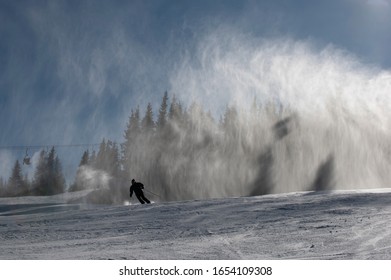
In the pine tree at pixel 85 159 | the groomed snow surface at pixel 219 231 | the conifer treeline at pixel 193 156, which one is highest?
the pine tree at pixel 85 159

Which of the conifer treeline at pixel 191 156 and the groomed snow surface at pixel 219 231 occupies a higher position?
the conifer treeline at pixel 191 156

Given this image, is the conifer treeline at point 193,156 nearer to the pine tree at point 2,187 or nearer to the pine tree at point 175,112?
the pine tree at point 175,112

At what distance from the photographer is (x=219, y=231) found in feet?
38.5

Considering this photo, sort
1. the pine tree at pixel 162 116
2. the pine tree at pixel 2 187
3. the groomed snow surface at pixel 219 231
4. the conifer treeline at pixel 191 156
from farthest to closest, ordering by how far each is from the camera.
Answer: the pine tree at pixel 2 187 → the pine tree at pixel 162 116 → the conifer treeline at pixel 191 156 → the groomed snow surface at pixel 219 231

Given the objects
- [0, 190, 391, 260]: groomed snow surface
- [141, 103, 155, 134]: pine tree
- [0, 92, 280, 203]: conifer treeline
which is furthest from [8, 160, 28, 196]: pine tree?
[0, 190, 391, 260]: groomed snow surface

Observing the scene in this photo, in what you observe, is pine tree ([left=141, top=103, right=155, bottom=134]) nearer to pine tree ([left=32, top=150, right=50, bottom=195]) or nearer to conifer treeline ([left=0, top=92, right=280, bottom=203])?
conifer treeline ([left=0, top=92, right=280, bottom=203])

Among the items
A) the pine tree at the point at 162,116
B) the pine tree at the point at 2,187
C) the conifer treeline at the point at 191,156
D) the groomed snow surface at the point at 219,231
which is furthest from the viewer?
the pine tree at the point at 2,187

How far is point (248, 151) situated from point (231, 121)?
14.7 feet

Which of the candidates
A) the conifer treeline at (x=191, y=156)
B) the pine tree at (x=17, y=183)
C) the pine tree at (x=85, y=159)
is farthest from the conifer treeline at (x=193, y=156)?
the pine tree at (x=17, y=183)

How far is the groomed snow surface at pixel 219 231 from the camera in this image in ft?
31.0

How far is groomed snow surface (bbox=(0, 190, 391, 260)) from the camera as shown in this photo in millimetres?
9461

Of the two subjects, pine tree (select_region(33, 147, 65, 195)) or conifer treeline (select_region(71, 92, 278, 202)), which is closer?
conifer treeline (select_region(71, 92, 278, 202))

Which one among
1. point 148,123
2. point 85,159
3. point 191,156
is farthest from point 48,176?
point 191,156

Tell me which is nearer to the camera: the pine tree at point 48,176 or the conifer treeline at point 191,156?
the conifer treeline at point 191,156
